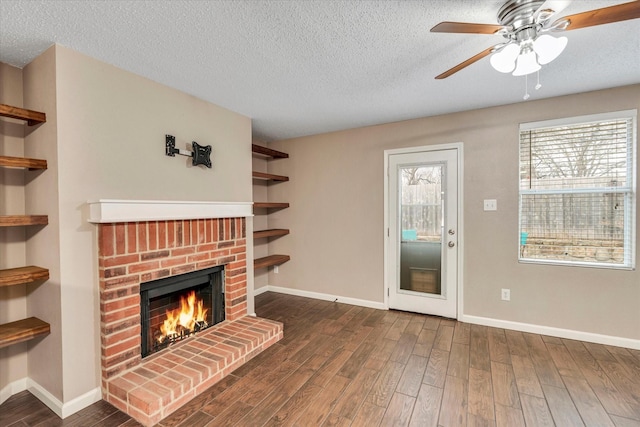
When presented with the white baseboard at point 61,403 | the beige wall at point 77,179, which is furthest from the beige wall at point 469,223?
the white baseboard at point 61,403

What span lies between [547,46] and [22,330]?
3.36m

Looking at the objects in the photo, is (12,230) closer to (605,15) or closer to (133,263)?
(133,263)

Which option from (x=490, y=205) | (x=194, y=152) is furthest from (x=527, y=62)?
(x=194, y=152)

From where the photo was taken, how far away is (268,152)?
3889 mm

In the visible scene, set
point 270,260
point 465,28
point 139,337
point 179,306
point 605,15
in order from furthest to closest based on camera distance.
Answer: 1. point 270,260
2. point 179,306
3. point 139,337
4. point 465,28
5. point 605,15

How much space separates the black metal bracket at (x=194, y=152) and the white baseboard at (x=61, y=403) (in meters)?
1.79

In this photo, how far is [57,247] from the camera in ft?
6.02

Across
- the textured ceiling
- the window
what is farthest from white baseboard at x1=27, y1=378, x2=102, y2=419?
the window

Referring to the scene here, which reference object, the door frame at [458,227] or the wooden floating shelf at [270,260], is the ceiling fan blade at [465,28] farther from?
the wooden floating shelf at [270,260]

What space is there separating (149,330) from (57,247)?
0.90 metres

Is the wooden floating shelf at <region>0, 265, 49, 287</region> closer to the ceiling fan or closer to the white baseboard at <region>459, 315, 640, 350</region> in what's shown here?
the ceiling fan

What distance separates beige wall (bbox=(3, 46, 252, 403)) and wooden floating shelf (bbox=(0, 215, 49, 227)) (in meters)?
0.05

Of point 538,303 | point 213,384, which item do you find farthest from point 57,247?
point 538,303

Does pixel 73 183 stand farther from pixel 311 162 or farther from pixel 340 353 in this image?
pixel 311 162
